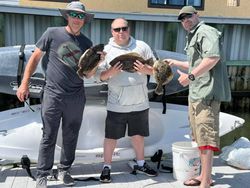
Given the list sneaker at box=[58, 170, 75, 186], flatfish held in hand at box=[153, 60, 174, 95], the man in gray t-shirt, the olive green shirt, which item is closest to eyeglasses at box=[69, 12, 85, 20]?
the man in gray t-shirt

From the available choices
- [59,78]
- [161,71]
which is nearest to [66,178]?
[59,78]

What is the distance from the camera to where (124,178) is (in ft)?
13.2

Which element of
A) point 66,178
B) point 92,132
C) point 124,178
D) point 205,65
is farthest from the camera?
point 92,132

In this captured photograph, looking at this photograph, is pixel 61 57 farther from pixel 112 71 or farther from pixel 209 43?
pixel 209 43

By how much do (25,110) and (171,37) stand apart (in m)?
5.18

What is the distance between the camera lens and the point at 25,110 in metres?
4.31

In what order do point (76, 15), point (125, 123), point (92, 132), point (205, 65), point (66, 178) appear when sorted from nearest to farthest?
point (205, 65), point (76, 15), point (66, 178), point (125, 123), point (92, 132)

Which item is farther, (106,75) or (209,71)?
(106,75)

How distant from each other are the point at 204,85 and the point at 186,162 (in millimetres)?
894

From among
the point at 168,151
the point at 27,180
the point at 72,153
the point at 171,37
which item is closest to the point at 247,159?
the point at 168,151

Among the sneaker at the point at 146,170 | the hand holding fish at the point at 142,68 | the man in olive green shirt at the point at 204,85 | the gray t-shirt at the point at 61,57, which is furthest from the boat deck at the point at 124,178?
the hand holding fish at the point at 142,68

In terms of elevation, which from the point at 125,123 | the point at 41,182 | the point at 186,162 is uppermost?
the point at 125,123

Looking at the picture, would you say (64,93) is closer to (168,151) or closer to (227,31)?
(168,151)

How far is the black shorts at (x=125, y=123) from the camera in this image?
3828 mm
